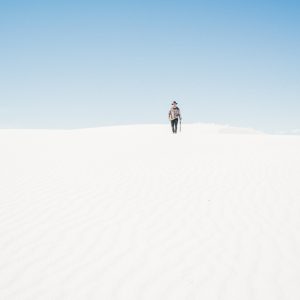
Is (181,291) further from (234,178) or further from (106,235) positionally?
(234,178)

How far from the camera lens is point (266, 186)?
24.2 feet

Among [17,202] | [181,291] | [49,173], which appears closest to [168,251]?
[181,291]

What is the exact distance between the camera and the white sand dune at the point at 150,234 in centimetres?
356

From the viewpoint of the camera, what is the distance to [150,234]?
191 inches

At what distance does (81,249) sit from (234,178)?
495 centimetres

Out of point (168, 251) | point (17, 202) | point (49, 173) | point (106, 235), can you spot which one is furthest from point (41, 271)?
point (49, 173)

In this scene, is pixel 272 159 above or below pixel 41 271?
above

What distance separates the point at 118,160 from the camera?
1087cm

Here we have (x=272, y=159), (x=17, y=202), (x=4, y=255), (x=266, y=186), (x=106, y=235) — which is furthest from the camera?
(x=272, y=159)

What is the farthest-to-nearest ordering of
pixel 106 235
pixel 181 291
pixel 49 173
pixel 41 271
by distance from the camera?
pixel 49 173 → pixel 106 235 → pixel 41 271 → pixel 181 291

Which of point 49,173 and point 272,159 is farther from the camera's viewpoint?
point 272,159

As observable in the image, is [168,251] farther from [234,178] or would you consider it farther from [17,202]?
[234,178]

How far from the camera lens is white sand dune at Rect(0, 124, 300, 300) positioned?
356 centimetres

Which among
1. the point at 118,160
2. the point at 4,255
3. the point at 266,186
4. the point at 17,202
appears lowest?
the point at 4,255
